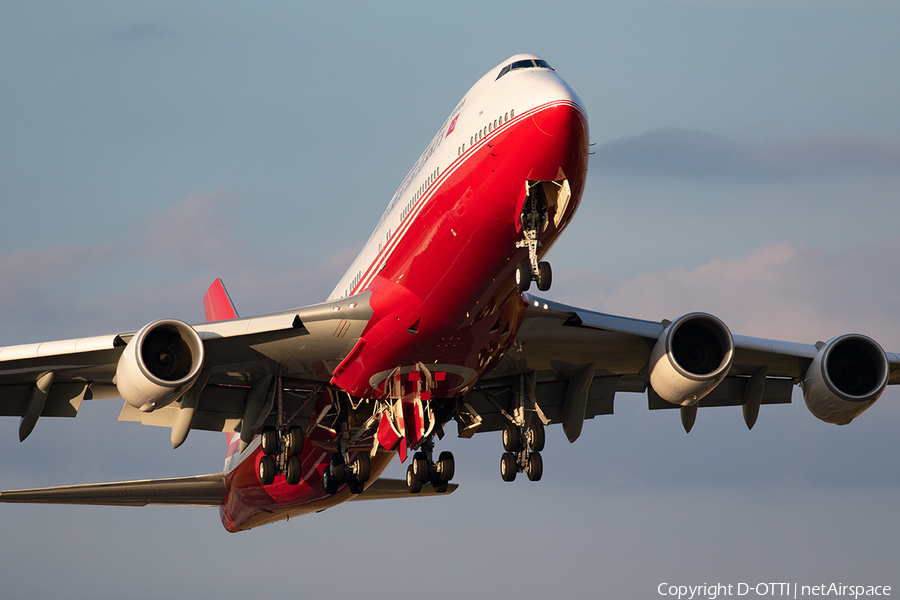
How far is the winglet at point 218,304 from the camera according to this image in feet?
105

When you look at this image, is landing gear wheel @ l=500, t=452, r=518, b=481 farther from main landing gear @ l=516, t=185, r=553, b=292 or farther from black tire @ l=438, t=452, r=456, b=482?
main landing gear @ l=516, t=185, r=553, b=292

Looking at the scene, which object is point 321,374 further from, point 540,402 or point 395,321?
point 540,402

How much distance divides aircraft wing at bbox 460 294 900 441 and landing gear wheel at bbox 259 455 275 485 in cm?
466

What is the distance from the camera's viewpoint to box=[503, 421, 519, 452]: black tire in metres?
25.4

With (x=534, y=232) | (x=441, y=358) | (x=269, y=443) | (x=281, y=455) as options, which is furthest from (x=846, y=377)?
(x=269, y=443)

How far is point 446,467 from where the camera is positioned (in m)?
25.7

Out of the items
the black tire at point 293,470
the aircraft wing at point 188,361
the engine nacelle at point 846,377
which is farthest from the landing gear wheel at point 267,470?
the engine nacelle at point 846,377

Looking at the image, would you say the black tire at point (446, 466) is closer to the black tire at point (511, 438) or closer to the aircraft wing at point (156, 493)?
the black tire at point (511, 438)

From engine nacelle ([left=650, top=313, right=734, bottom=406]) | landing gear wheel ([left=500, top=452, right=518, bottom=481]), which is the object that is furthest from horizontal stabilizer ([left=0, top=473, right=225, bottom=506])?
engine nacelle ([left=650, top=313, right=734, bottom=406])

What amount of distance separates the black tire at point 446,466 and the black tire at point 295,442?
3.70 meters

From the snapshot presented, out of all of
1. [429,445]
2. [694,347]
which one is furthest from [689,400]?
[429,445]

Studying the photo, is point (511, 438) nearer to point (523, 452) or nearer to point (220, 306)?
point (523, 452)

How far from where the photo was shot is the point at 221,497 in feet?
102

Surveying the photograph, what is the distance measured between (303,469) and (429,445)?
3090 mm
